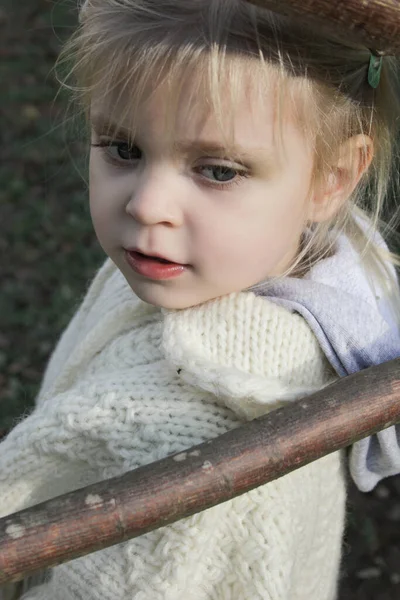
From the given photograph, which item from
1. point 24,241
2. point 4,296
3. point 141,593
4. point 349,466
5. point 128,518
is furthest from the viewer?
point 24,241

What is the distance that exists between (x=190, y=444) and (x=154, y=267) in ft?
0.81

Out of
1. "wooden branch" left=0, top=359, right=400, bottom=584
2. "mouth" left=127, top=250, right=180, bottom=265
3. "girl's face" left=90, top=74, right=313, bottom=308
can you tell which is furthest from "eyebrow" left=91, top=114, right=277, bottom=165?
"wooden branch" left=0, top=359, right=400, bottom=584

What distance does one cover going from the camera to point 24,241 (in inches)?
130

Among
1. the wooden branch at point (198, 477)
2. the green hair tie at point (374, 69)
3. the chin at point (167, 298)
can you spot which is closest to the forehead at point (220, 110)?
the green hair tie at point (374, 69)

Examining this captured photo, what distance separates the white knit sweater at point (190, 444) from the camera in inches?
45.5

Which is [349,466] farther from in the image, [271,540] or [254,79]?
[254,79]

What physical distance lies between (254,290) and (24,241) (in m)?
2.16

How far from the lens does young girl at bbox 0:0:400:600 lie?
1.10 metres

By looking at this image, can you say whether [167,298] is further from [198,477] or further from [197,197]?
[198,477]

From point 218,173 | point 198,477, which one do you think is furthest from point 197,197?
point 198,477

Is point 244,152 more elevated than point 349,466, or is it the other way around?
point 244,152

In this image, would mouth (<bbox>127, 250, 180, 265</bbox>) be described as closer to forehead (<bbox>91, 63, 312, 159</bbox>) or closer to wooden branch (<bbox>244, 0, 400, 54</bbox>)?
forehead (<bbox>91, 63, 312, 159</bbox>)

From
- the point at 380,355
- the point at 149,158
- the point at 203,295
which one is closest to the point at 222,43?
the point at 149,158

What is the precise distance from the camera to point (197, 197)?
1.14 meters
